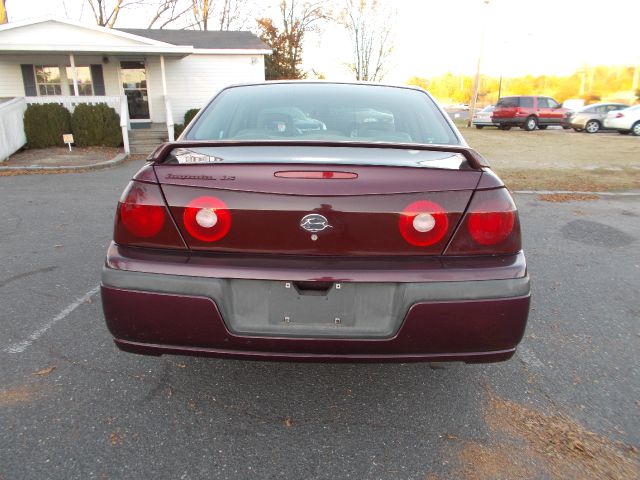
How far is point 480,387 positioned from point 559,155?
517 inches

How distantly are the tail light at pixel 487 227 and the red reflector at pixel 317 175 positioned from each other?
487 mm

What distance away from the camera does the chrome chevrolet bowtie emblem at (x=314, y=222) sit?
1764 millimetres

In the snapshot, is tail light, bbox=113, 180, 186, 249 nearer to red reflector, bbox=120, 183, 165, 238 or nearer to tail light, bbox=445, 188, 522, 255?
red reflector, bbox=120, 183, 165, 238

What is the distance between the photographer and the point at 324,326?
5.86 feet

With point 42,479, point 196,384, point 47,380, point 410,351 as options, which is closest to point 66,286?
point 47,380

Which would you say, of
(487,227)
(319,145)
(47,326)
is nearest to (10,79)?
(47,326)

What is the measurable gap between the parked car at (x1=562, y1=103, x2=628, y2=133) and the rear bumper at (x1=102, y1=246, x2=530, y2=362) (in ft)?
86.4

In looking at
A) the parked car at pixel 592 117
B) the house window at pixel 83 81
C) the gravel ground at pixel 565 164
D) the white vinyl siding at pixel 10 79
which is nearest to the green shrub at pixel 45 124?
the house window at pixel 83 81

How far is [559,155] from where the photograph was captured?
13.5m

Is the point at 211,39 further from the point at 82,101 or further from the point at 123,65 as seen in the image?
the point at 82,101

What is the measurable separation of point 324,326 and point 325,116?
4.82 feet

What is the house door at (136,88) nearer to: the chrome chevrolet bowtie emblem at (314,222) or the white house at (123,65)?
the white house at (123,65)

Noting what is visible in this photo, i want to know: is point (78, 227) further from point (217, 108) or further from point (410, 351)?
point (410, 351)

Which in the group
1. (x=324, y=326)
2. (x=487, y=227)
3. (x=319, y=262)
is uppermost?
(x=487, y=227)
